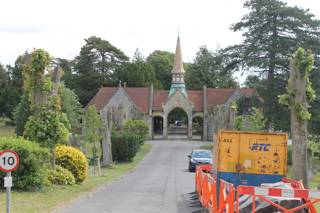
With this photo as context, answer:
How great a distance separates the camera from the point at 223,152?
53.7ft

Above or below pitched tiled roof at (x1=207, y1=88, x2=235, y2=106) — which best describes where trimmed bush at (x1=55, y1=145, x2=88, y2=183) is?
below

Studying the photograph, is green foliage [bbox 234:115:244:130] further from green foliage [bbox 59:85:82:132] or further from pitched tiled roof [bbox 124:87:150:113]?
pitched tiled roof [bbox 124:87:150:113]

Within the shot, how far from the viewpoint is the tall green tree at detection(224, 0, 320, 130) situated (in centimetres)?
5716

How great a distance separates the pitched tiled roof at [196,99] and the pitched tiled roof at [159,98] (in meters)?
4.09

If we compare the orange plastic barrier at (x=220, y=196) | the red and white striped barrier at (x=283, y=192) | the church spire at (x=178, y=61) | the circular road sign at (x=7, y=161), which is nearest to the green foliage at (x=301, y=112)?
the orange plastic barrier at (x=220, y=196)

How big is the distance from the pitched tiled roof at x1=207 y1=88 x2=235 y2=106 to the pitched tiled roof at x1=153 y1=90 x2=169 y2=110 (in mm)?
6915

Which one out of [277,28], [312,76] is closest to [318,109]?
[312,76]

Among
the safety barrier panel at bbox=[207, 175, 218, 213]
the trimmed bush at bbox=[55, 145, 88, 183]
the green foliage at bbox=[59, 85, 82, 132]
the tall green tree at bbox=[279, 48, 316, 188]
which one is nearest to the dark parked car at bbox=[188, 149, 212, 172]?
the trimmed bush at bbox=[55, 145, 88, 183]

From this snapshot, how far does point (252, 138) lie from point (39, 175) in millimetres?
7612

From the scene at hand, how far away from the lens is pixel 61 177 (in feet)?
74.9

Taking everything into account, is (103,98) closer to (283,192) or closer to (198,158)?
(198,158)

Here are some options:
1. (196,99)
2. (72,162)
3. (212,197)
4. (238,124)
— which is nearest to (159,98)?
(196,99)

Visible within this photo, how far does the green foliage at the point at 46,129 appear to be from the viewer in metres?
22.1

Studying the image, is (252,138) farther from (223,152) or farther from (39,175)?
(39,175)
